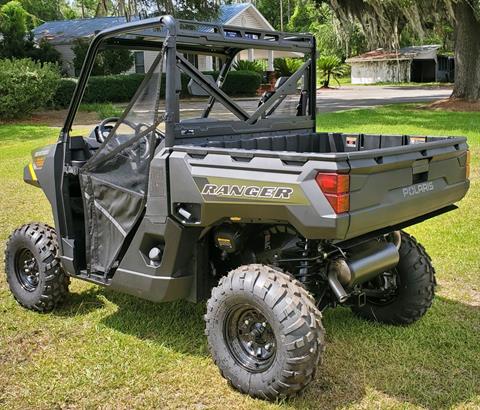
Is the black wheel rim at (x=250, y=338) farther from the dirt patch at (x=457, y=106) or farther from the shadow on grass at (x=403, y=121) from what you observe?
the dirt patch at (x=457, y=106)

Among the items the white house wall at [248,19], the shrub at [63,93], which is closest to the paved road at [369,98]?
the white house wall at [248,19]

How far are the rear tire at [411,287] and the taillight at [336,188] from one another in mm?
1352

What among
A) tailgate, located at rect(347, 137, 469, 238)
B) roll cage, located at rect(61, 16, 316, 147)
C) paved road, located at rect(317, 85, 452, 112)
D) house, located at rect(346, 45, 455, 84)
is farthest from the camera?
house, located at rect(346, 45, 455, 84)

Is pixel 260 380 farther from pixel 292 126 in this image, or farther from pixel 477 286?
pixel 477 286

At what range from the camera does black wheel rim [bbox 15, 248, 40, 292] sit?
4766 mm

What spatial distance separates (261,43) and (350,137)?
3.10ft

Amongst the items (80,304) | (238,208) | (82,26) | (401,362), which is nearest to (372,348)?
(401,362)

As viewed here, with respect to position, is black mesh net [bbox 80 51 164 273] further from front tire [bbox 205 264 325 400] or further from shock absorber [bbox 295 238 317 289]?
shock absorber [bbox 295 238 317 289]

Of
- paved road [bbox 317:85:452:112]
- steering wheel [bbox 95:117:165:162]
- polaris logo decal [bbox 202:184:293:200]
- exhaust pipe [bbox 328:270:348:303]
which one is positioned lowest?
paved road [bbox 317:85:452:112]

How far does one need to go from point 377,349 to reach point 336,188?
4.69 ft

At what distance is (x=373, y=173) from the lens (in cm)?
321

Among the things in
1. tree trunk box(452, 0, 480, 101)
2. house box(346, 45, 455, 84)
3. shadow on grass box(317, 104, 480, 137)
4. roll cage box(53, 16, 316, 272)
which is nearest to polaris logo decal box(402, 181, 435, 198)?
roll cage box(53, 16, 316, 272)

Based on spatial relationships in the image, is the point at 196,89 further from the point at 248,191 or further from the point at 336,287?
the point at 336,287

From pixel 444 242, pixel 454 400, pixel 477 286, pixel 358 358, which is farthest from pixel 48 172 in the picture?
pixel 444 242
